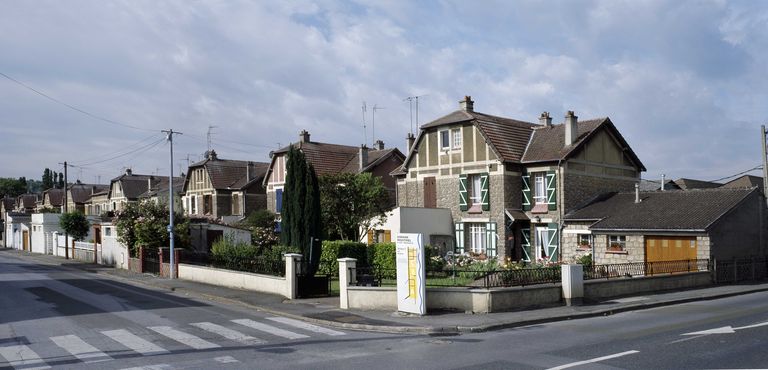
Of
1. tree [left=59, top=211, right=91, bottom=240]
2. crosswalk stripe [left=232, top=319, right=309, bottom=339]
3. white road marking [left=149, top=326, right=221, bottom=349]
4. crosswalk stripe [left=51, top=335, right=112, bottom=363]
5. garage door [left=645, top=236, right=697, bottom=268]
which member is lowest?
crosswalk stripe [left=232, top=319, right=309, bottom=339]

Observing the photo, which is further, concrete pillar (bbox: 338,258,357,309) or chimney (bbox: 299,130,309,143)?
chimney (bbox: 299,130,309,143)

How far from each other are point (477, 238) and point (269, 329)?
21181 millimetres

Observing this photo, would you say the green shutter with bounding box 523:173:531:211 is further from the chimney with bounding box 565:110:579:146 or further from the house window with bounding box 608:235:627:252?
the house window with bounding box 608:235:627:252

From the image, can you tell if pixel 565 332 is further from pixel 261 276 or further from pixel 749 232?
pixel 749 232

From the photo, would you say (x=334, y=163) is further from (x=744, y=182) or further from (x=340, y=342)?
(x=744, y=182)

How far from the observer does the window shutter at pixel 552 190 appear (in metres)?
31.7

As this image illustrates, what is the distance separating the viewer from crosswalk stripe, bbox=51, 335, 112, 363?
11.1 meters

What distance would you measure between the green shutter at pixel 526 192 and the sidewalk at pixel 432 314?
10.8 metres

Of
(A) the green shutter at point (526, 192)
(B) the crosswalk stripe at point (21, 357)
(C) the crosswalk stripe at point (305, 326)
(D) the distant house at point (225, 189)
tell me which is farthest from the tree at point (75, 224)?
(B) the crosswalk stripe at point (21, 357)

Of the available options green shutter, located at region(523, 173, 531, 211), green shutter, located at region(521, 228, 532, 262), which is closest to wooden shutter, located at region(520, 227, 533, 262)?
green shutter, located at region(521, 228, 532, 262)

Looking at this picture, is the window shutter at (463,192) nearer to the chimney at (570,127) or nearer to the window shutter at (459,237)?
the window shutter at (459,237)

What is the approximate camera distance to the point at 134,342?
12719 mm

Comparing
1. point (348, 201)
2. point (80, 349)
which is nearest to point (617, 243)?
point (348, 201)

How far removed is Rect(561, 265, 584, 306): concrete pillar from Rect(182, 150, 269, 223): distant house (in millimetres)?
37158
